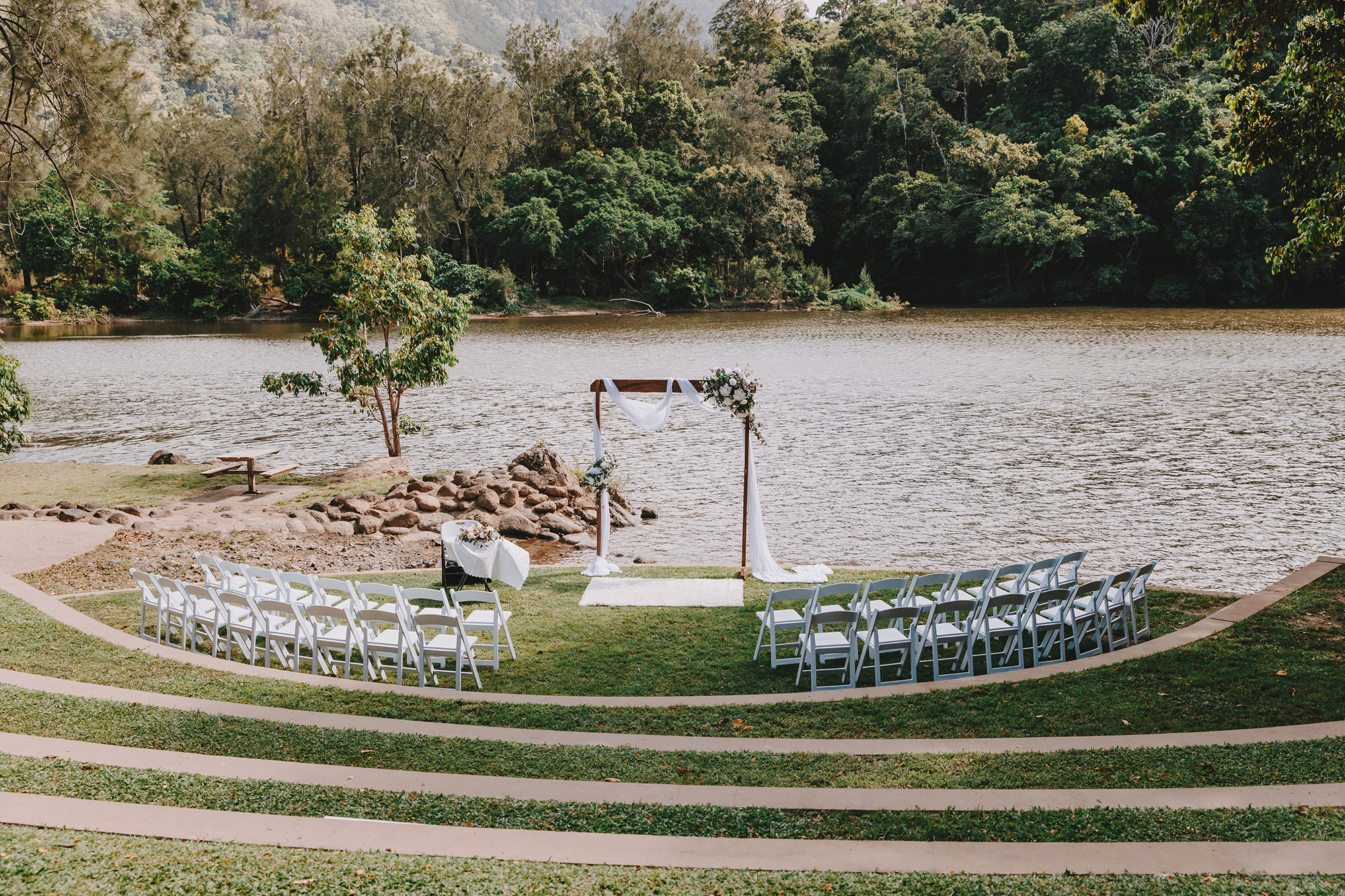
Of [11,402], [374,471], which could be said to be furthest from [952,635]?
[11,402]

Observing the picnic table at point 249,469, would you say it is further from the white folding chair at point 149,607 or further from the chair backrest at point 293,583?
the chair backrest at point 293,583

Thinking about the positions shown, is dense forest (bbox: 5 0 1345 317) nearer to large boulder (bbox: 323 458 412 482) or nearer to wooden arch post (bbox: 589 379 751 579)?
large boulder (bbox: 323 458 412 482)

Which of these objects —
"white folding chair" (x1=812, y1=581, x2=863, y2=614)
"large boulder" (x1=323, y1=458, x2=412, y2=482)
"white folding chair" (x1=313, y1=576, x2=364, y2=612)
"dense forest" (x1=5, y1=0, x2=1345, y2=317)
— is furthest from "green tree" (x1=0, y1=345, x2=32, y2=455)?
"dense forest" (x1=5, y1=0, x2=1345, y2=317)

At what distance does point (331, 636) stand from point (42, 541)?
26.2 feet

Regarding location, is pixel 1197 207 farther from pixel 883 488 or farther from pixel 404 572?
pixel 404 572

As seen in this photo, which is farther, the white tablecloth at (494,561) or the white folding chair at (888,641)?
the white tablecloth at (494,561)

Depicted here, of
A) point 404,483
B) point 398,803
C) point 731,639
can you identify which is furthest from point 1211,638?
point 404,483

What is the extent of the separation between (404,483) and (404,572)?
19.1ft

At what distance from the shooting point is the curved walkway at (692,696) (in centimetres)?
834

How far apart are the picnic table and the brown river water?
5.99ft

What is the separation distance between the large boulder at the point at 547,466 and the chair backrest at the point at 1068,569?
34.4 ft

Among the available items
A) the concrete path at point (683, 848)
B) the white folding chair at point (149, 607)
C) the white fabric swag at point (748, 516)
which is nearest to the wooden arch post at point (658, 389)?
the white fabric swag at point (748, 516)

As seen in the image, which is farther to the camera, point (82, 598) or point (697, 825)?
point (82, 598)

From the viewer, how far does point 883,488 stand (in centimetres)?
2012
